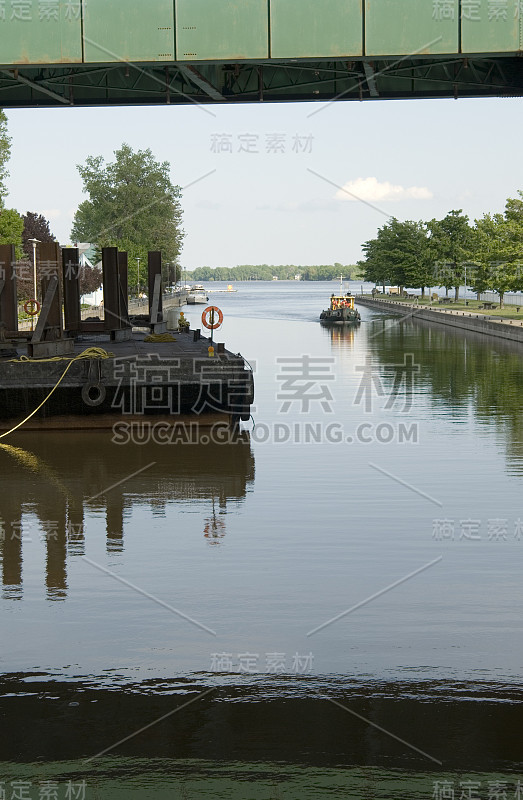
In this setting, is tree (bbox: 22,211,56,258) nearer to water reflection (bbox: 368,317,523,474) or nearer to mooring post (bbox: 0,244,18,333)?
water reflection (bbox: 368,317,523,474)

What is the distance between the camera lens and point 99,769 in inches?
317

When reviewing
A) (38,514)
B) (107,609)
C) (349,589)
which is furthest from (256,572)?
(38,514)

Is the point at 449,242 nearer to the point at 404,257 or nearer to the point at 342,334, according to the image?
the point at 404,257

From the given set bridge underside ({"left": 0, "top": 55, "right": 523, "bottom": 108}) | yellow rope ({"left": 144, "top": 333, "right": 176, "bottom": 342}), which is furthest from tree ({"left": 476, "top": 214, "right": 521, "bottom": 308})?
bridge underside ({"left": 0, "top": 55, "right": 523, "bottom": 108})

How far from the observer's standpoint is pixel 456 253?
125 meters

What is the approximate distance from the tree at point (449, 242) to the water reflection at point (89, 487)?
330 feet

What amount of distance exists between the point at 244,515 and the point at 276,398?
17.5 meters

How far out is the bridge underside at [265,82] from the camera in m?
27.2

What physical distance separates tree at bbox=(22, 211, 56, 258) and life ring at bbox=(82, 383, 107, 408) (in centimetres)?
8544

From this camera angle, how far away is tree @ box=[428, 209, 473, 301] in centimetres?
12367

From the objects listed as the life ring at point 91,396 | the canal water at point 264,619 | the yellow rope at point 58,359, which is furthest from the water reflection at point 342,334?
the canal water at point 264,619

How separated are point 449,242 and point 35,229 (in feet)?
161

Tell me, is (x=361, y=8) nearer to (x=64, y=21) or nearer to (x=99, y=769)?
(x=64, y=21)

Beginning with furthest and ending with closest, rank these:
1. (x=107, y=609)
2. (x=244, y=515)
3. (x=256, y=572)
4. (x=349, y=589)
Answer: (x=244, y=515) → (x=256, y=572) → (x=349, y=589) → (x=107, y=609)
